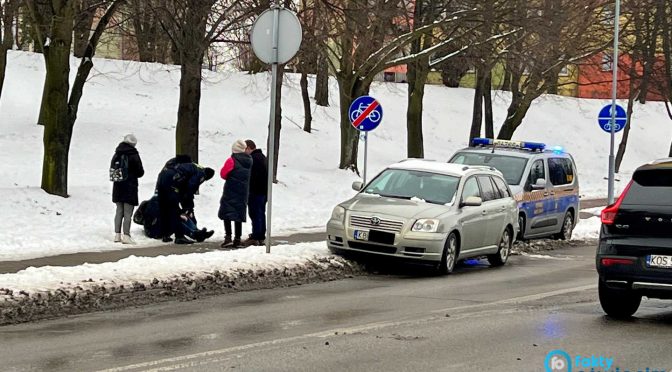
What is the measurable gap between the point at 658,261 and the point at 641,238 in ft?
0.91

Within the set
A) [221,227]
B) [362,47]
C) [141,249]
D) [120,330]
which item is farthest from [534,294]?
[362,47]

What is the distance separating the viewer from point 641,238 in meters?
10.3

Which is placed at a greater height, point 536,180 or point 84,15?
point 84,15

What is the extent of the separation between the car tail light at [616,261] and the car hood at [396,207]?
4.65 meters

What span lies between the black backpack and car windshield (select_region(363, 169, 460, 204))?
155 inches

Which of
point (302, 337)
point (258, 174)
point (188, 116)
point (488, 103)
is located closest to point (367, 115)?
point (258, 174)

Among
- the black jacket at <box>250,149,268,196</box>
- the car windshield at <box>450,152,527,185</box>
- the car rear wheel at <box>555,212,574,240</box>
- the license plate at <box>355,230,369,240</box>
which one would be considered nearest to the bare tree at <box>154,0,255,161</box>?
the car windshield at <box>450,152,527,185</box>

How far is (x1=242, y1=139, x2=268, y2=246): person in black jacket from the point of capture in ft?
56.2

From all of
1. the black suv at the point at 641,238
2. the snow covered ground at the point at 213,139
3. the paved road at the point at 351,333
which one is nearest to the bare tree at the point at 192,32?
the snow covered ground at the point at 213,139

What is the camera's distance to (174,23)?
24016mm

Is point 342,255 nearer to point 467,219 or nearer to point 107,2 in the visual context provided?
point 467,219

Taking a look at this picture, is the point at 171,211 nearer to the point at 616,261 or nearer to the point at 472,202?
the point at 472,202

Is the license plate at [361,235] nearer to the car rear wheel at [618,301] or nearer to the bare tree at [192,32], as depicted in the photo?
the car rear wheel at [618,301]

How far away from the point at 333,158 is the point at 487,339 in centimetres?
3045
